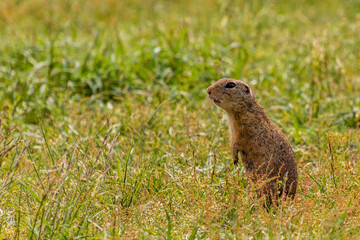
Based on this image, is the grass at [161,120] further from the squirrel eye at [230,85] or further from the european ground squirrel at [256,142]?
the squirrel eye at [230,85]

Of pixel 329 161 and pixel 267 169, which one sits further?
pixel 329 161

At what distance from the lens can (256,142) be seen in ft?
11.5

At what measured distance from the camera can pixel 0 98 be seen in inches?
213

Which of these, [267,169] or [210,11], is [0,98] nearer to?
[267,169]

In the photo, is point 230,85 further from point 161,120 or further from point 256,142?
point 161,120

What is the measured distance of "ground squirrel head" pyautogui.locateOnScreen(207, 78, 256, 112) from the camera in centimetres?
365

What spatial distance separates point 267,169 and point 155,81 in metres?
2.87

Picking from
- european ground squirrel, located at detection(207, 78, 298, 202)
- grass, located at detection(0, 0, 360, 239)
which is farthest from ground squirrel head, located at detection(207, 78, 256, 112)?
grass, located at detection(0, 0, 360, 239)

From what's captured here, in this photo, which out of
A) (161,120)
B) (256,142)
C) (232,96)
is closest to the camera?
(256,142)

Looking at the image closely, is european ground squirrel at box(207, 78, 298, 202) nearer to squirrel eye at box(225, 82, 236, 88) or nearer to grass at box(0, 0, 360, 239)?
squirrel eye at box(225, 82, 236, 88)

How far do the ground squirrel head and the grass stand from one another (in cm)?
45

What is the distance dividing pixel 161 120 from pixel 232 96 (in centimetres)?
136

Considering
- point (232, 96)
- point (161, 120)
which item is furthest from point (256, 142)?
point (161, 120)

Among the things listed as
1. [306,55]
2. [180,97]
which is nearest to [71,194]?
[180,97]
